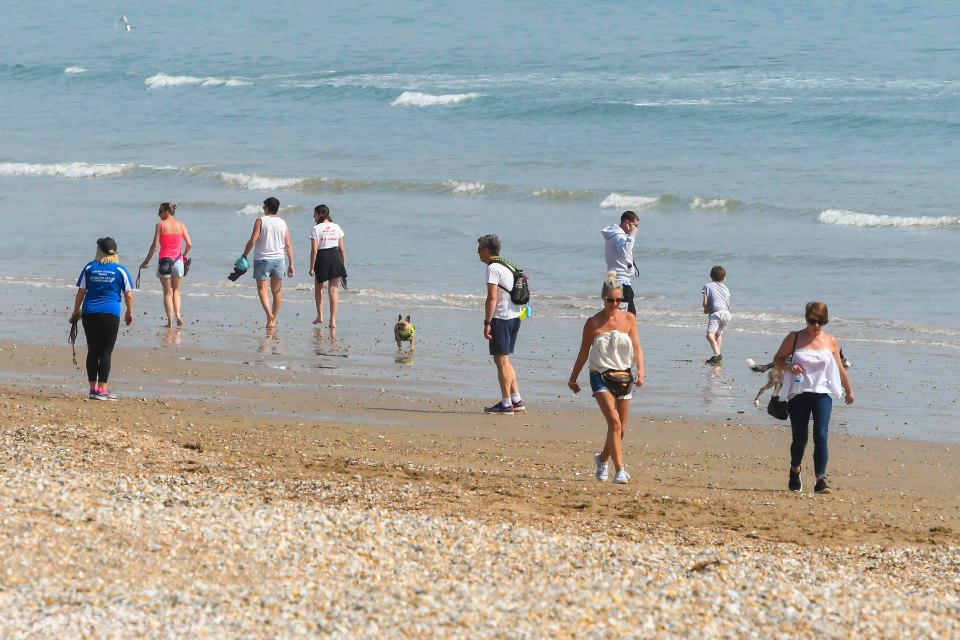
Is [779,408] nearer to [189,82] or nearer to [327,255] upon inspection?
[327,255]

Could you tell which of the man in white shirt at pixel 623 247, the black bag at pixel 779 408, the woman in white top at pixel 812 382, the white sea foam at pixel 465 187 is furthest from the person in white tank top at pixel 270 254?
the white sea foam at pixel 465 187

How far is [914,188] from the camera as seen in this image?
82.4ft

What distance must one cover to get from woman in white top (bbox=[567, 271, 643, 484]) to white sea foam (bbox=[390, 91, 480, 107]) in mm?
31124

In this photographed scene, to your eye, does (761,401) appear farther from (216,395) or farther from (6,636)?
(6,636)

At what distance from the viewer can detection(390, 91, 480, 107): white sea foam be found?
38.8 meters

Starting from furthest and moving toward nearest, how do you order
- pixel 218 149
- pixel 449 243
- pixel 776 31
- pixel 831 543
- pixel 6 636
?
pixel 776 31, pixel 218 149, pixel 449 243, pixel 831 543, pixel 6 636

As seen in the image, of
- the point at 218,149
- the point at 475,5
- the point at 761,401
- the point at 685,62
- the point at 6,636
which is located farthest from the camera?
the point at 475,5

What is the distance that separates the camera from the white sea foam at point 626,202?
25091 millimetres

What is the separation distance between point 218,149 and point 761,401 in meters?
25.0

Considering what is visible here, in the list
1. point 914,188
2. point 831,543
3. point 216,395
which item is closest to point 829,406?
point 831,543

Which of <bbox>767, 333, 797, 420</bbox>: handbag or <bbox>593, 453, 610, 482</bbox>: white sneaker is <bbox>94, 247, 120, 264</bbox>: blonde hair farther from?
<bbox>767, 333, 797, 420</bbox>: handbag

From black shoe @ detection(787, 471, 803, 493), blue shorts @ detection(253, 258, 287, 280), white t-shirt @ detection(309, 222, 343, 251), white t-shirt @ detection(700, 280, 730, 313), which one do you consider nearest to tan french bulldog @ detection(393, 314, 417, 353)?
Result: white t-shirt @ detection(309, 222, 343, 251)

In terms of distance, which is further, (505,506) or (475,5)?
(475,5)

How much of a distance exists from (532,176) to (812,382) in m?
20.4
